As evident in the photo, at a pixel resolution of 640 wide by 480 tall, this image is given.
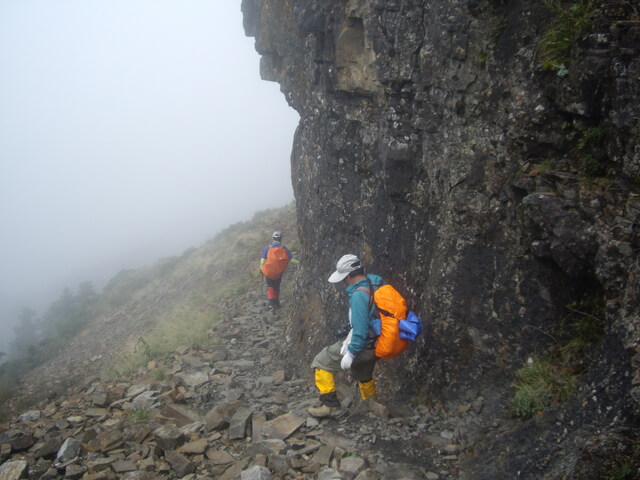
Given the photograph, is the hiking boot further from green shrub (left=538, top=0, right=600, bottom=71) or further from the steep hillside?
the steep hillside

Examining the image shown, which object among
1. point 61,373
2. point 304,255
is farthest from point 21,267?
point 304,255

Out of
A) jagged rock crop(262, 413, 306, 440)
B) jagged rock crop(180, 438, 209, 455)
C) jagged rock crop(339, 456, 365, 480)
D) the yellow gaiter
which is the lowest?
jagged rock crop(262, 413, 306, 440)

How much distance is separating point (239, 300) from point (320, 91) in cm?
752

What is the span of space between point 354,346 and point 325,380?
995mm

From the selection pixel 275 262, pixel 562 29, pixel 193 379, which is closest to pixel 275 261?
pixel 275 262

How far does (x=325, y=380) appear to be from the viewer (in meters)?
6.70

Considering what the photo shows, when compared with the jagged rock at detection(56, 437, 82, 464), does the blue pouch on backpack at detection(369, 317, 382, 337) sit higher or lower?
higher

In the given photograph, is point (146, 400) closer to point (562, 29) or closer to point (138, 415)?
point (138, 415)

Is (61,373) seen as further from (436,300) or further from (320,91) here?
(436,300)

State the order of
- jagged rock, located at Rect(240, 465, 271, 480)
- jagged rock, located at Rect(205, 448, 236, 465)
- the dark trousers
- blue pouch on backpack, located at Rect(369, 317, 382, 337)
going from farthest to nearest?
the dark trousers < blue pouch on backpack, located at Rect(369, 317, 382, 337) < jagged rock, located at Rect(205, 448, 236, 465) < jagged rock, located at Rect(240, 465, 271, 480)

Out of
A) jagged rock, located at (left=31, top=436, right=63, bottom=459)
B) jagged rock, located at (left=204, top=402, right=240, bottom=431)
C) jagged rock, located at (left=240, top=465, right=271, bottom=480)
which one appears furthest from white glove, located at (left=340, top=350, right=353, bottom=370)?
jagged rock, located at (left=31, top=436, right=63, bottom=459)

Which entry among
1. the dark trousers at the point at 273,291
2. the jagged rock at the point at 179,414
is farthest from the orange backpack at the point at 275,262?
the jagged rock at the point at 179,414

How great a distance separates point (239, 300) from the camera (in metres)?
14.4

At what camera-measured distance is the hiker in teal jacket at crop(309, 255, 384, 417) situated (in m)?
6.00
